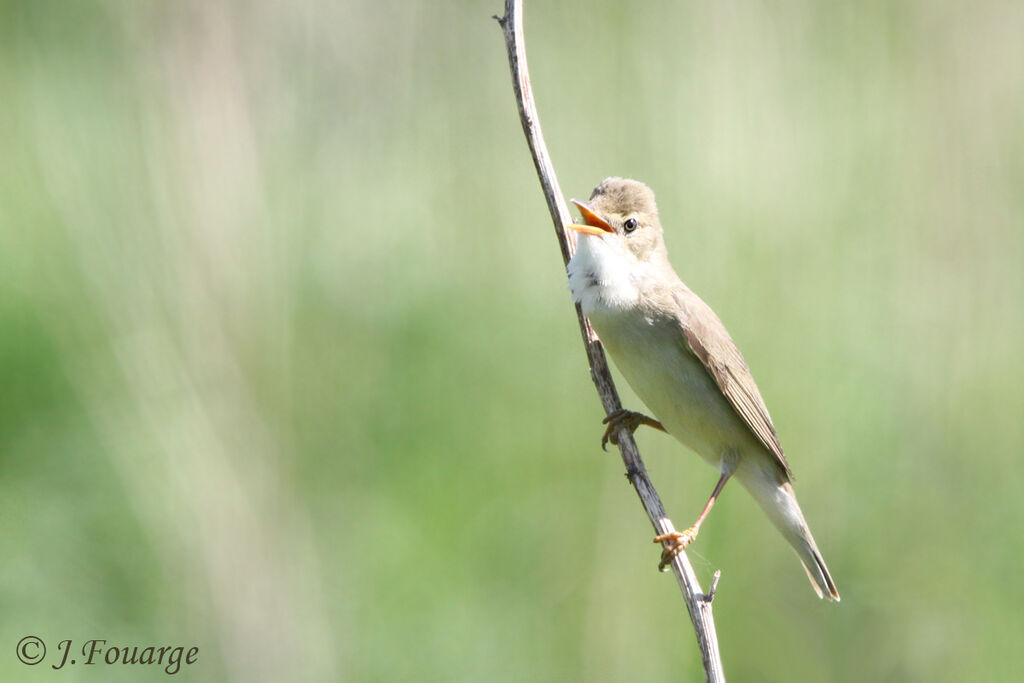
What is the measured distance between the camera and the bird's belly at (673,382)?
3.26 meters

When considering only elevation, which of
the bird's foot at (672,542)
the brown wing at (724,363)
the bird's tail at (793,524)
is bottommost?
the bird's tail at (793,524)

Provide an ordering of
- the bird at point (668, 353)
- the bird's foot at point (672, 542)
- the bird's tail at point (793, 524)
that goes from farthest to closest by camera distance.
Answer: the bird's tail at point (793, 524) → the bird at point (668, 353) → the bird's foot at point (672, 542)

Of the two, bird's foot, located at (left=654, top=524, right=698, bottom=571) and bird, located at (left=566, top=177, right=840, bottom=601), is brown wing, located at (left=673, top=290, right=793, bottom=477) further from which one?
bird's foot, located at (left=654, top=524, right=698, bottom=571)

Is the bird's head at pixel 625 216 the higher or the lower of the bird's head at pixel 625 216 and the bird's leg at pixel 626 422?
the higher

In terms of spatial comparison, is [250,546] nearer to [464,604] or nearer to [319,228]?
[464,604]

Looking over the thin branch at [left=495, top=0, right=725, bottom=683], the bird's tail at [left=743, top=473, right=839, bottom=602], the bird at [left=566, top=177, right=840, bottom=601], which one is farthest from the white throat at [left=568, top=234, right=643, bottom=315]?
the bird's tail at [left=743, top=473, right=839, bottom=602]

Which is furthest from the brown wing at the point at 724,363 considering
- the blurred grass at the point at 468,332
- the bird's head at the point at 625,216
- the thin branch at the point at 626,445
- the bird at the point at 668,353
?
the blurred grass at the point at 468,332

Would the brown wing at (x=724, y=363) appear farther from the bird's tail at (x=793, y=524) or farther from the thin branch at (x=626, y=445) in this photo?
the thin branch at (x=626, y=445)

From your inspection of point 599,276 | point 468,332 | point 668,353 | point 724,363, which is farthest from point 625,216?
point 468,332

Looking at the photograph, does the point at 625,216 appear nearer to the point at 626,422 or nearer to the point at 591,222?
the point at 591,222

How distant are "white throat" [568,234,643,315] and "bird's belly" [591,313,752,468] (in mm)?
49

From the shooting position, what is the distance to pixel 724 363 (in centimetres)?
340

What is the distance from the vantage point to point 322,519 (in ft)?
13.6

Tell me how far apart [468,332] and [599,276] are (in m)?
1.41
